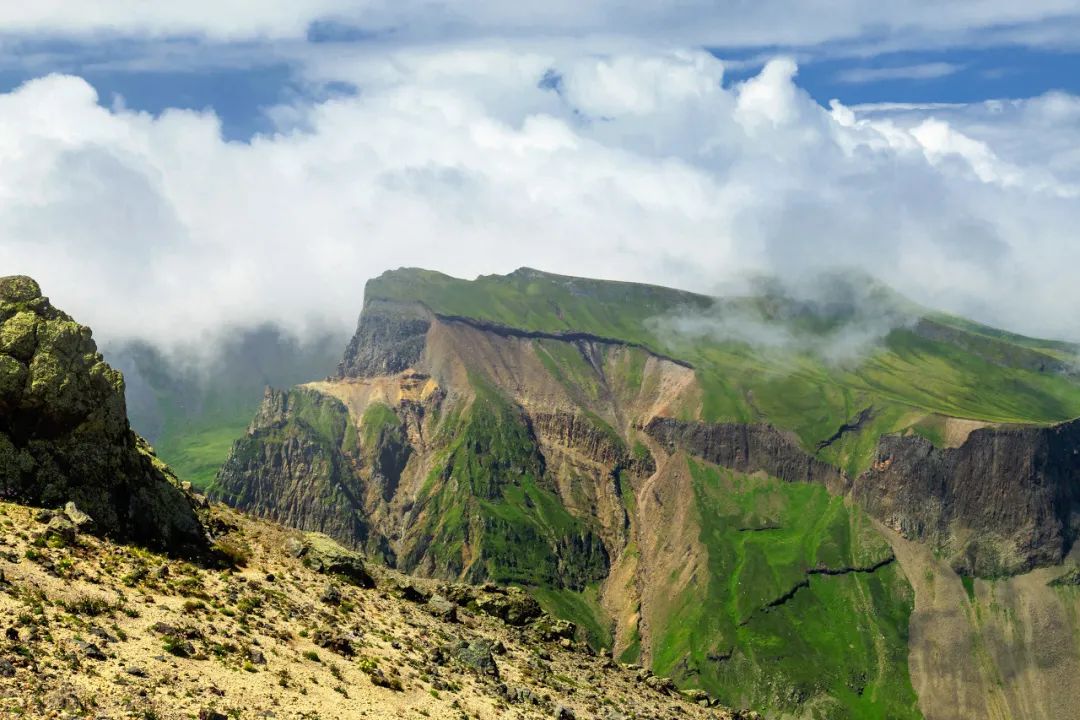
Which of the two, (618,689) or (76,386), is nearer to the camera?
(76,386)

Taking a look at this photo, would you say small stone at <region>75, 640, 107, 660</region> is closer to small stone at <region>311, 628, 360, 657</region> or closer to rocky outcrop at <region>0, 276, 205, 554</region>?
rocky outcrop at <region>0, 276, 205, 554</region>

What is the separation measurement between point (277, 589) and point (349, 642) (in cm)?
868

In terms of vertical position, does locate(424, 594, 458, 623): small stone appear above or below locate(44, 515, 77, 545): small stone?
below

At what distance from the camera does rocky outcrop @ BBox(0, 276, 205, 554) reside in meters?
56.0

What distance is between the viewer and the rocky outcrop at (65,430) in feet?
184

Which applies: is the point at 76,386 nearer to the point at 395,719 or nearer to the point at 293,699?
the point at 293,699

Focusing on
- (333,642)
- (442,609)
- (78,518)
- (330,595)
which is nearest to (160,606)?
(78,518)

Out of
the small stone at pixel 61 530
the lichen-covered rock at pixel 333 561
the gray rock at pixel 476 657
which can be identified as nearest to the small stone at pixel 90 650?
the small stone at pixel 61 530

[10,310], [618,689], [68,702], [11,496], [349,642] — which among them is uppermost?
[10,310]

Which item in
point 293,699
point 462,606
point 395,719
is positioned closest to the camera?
point 293,699

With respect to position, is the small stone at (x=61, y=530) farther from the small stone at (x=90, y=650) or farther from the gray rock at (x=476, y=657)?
the gray rock at (x=476, y=657)

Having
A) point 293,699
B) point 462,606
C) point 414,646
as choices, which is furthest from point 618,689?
point 293,699

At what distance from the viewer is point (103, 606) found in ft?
154

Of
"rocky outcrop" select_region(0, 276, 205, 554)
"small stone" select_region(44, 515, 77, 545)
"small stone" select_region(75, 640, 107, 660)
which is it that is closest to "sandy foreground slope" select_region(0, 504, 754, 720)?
"small stone" select_region(75, 640, 107, 660)
